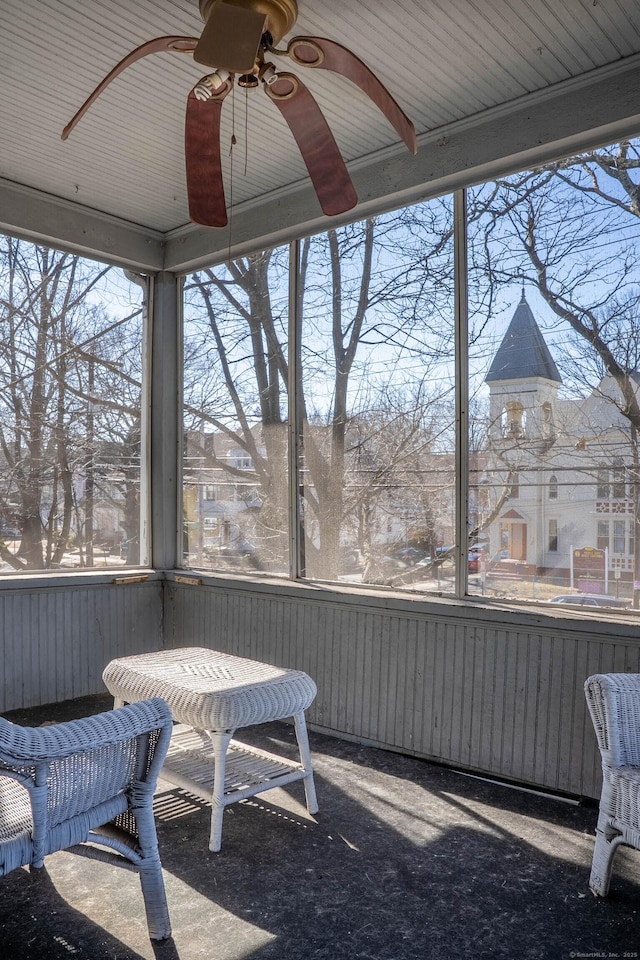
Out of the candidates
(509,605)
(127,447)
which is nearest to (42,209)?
(127,447)

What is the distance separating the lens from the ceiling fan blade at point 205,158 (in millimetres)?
2518

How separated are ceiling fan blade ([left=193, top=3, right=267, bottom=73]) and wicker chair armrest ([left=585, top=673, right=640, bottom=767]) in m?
2.24

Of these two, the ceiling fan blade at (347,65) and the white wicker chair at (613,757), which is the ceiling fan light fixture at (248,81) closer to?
the ceiling fan blade at (347,65)

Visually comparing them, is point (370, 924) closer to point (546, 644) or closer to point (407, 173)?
point (546, 644)

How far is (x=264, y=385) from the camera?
4.57m

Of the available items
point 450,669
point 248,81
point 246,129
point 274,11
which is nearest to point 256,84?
point 248,81

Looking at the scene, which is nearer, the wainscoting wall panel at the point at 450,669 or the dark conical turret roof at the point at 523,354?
the wainscoting wall panel at the point at 450,669

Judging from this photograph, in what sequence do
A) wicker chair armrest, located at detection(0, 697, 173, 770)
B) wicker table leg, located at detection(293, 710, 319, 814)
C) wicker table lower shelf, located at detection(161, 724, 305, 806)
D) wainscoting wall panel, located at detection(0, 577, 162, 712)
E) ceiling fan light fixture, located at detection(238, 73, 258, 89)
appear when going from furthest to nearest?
1. wainscoting wall panel, located at detection(0, 577, 162, 712)
2. wicker table leg, located at detection(293, 710, 319, 814)
3. wicker table lower shelf, located at detection(161, 724, 305, 806)
4. ceiling fan light fixture, located at detection(238, 73, 258, 89)
5. wicker chair armrest, located at detection(0, 697, 173, 770)

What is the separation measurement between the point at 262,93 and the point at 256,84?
0.81m

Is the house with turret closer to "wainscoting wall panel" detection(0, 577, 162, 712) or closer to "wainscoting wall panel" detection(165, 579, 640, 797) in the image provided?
"wainscoting wall panel" detection(165, 579, 640, 797)

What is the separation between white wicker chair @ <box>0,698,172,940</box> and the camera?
1.85 meters

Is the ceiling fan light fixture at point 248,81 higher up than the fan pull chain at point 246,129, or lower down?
lower down

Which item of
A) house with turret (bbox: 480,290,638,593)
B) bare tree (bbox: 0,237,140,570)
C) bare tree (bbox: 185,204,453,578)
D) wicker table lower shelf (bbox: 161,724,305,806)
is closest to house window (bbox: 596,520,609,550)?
house with turret (bbox: 480,290,638,593)

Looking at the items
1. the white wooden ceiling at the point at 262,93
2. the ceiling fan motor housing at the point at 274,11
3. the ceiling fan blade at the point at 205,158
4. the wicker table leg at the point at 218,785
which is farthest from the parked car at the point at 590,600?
the ceiling fan motor housing at the point at 274,11
